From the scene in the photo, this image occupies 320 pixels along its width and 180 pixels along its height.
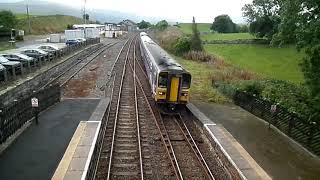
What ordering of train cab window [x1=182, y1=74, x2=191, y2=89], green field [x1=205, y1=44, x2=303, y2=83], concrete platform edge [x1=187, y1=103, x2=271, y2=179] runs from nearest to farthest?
concrete platform edge [x1=187, y1=103, x2=271, y2=179] < train cab window [x1=182, y1=74, x2=191, y2=89] < green field [x1=205, y1=44, x2=303, y2=83]

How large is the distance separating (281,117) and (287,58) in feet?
117

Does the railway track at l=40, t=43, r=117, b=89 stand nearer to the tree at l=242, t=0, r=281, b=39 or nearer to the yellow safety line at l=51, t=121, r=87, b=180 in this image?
the yellow safety line at l=51, t=121, r=87, b=180

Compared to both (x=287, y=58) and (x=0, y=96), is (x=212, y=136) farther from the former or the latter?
(x=287, y=58)

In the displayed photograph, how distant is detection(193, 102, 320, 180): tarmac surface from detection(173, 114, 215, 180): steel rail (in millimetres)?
1636

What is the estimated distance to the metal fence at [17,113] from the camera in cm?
1338

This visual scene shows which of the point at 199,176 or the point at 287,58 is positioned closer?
the point at 199,176

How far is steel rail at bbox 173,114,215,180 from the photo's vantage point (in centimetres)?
1242

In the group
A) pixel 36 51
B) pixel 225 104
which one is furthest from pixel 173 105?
pixel 36 51

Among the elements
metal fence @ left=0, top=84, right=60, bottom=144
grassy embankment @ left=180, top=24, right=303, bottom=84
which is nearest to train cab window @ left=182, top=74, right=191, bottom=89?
metal fence @ left=0, top=84, right=60, bottom=144

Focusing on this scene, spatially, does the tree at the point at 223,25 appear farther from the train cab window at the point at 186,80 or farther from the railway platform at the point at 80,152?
the railway platform at the point at 80,152

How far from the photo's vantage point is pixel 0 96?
19.0m

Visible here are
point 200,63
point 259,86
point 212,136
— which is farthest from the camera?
point 200,63

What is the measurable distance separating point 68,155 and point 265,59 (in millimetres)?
43296

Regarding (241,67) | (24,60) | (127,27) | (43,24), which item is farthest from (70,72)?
(127,27)
